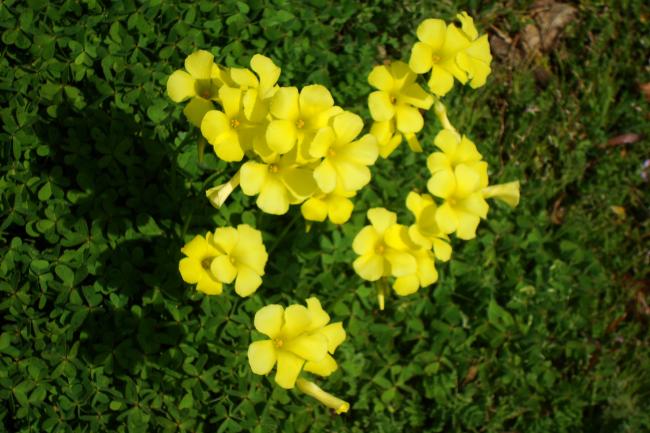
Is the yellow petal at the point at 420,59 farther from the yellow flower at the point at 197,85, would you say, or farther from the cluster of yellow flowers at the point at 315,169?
the yellow flower at the point at 197,85

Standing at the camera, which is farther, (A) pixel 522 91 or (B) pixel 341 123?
(A) pixel 522 91

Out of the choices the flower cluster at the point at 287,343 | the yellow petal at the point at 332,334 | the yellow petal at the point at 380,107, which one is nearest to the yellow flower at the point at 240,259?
the flower cluster at the point at 287,343

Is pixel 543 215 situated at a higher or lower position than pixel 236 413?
higher

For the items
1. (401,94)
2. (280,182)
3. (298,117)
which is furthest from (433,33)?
(280,182)

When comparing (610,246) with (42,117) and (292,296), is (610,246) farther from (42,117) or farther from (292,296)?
(42,117)

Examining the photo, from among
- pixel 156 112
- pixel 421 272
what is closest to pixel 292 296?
pixel 421 272

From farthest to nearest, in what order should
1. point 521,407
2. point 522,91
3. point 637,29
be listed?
point 637,29
point 522,91
point 521,407

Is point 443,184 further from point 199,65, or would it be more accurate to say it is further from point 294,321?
point 199,65
